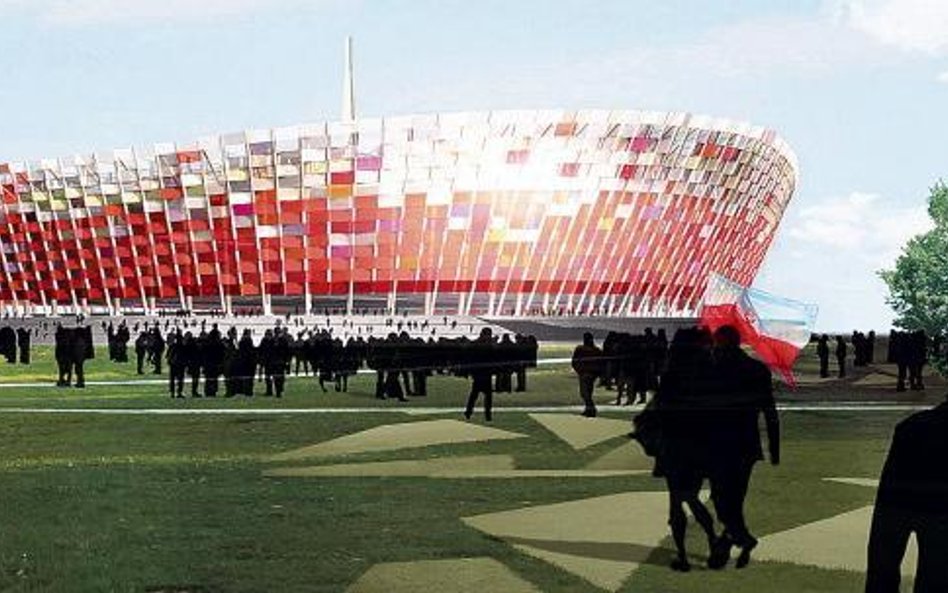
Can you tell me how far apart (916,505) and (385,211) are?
99.9 meters

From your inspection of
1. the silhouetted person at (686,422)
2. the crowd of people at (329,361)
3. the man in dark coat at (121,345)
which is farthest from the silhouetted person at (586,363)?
A: the man in dark coat at (121,345)

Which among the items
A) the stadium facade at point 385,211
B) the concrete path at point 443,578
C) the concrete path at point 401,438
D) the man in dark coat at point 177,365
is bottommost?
the concrete path at point 443,578

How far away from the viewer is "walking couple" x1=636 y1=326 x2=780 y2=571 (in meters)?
8.85

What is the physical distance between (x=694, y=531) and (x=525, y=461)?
6502 mm

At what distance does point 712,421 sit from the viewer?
894cm

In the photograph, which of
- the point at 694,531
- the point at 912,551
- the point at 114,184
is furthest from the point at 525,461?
the point at 114,184

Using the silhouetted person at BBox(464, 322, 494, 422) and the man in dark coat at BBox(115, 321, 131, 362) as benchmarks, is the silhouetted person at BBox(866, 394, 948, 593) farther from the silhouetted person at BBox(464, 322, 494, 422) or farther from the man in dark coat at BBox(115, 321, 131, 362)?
the man in dark coat at BBox(115, 321, 131, 362)

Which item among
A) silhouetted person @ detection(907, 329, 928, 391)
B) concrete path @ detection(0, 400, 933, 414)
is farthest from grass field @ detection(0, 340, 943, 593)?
silhouetted person @ detection(907, 329, 928, 391)

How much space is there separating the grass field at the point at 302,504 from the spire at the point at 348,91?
102m

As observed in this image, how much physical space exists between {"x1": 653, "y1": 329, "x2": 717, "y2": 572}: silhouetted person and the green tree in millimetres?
77069

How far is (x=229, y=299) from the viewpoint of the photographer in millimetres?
109000

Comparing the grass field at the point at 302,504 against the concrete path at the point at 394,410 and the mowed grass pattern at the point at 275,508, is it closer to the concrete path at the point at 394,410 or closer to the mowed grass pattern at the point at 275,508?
the mowed grass pattern at the point at 275,508

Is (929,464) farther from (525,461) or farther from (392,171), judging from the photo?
(392,171)

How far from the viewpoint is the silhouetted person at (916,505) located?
12.9 feet
